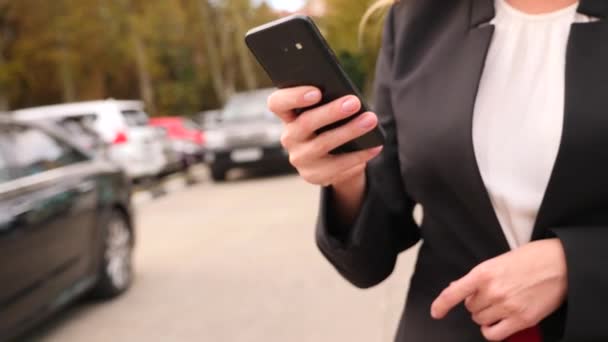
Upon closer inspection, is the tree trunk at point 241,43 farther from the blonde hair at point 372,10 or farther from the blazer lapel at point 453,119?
the blazer lapel at point 453,119

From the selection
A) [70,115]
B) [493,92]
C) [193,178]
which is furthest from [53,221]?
[193,178]

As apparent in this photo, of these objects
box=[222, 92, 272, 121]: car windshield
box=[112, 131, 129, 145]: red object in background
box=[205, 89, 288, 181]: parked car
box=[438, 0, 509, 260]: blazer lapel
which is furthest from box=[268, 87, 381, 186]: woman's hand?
box=[222, 92, 272, 121]: car windshield

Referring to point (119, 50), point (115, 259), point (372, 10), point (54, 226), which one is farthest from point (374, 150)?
point (119, 50)

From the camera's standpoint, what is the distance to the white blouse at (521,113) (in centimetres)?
107

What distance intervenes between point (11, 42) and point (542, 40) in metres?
30.5

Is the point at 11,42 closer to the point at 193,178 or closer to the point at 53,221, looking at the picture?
the point at 193,178

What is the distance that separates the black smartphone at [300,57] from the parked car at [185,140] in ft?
52.1

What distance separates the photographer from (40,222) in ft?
14.6

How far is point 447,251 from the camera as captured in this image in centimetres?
122

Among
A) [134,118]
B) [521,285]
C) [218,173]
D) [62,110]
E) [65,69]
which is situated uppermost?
[521,285]

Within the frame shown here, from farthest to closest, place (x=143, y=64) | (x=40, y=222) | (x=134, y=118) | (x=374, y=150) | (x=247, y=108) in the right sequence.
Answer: (x=143, y=64), (x=247, y=108), (x=134, y=118), (x=40, y=222), (x=374, y=150)

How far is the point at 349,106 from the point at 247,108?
13.0m

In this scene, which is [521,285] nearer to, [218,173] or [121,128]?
[121,128]

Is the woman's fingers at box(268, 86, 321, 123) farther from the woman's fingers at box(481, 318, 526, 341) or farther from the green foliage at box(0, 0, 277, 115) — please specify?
the green foliage at box(0, 0, 277, 115)
